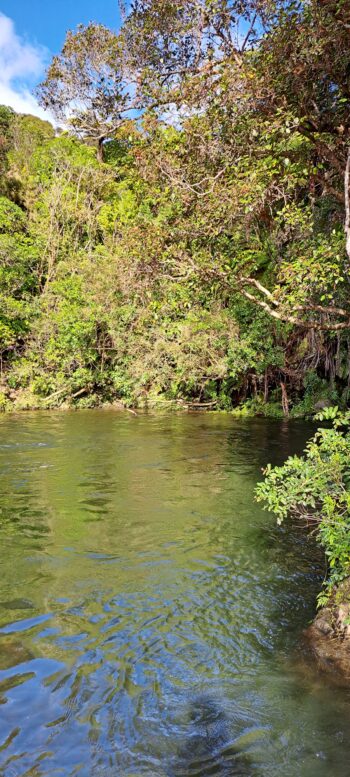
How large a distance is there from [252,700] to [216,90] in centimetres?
823

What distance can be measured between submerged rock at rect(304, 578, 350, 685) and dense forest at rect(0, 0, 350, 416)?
3.55 m

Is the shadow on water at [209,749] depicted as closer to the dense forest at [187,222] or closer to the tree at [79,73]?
the dense forest at [187,222]

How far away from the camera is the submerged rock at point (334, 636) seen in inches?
188

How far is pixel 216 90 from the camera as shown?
8711mm

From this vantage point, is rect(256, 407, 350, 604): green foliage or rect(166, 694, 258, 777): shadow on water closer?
rect(166, 694, 258, 777): shadow on water

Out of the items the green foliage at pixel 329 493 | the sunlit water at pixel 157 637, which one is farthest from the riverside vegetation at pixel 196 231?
the sunlit water at pixel 157 637

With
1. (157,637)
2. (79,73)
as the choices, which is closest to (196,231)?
(157,637)

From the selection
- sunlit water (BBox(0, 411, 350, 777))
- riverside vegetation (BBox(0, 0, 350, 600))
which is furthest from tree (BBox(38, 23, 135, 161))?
sunlit water (BBox(0, 411, 350, 777))

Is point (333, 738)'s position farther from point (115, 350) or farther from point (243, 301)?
point (115, 350)

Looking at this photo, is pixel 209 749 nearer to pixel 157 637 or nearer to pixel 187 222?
pixel 157 637

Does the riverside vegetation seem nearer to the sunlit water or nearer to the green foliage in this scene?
the green foliage

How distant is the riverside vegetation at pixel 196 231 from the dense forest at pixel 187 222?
0.16 ft

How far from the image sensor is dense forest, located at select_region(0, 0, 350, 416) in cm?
804

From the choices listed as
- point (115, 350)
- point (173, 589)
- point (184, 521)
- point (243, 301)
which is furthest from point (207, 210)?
point (115, 350)
